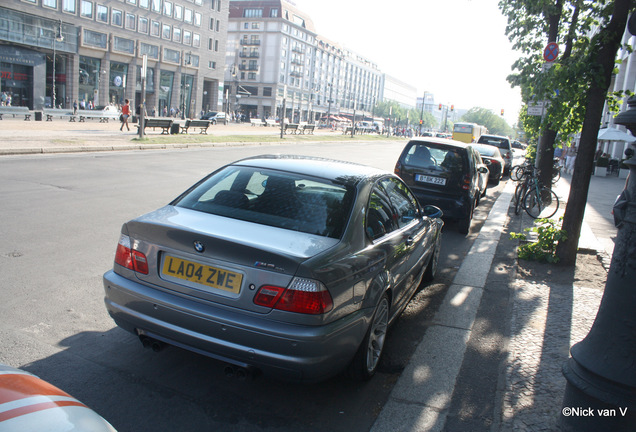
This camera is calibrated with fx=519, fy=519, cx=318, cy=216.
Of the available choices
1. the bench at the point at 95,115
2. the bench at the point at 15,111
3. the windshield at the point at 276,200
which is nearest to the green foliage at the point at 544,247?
the windshield at the point at 276,200

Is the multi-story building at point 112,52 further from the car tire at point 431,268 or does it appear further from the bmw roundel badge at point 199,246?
the bmw roundel badge at point 199,246

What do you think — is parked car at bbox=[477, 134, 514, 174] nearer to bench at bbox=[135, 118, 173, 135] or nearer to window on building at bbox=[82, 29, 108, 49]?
bench at bbox=[135, 118, 173, 135]

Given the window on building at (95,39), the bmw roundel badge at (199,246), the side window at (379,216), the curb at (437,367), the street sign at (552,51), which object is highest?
the window on building at (95,39)

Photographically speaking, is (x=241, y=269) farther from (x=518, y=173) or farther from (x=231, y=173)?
(x=518, y=173)

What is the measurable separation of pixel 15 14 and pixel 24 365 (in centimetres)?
4838

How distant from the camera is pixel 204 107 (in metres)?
71.6

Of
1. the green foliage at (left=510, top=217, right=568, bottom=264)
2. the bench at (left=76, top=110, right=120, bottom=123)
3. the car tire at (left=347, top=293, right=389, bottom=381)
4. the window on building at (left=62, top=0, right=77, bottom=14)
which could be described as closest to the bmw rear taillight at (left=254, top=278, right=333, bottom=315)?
the car tire at (left=347, top=293, right=389, bottom=381)

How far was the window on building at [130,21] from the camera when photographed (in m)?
54.1

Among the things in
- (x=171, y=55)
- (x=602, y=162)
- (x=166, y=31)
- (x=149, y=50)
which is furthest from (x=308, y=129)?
(x=602, y=162)

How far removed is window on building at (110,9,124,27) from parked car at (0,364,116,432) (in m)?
57.6

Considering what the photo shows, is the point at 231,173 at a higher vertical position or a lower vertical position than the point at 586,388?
higher

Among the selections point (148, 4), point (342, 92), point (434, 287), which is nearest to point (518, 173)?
point (434, 287)

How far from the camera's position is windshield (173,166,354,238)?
3.54m

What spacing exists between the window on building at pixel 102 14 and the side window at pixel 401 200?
53.9m
